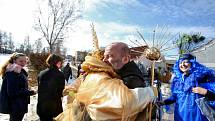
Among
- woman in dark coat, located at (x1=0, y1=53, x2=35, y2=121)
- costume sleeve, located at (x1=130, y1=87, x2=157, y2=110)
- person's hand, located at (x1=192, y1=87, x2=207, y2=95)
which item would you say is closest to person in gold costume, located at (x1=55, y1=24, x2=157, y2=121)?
costume sleeve, located at (x1=130, y1=87, x2=157, y2=110)

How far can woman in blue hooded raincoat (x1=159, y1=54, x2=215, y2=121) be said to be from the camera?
16.0 ft

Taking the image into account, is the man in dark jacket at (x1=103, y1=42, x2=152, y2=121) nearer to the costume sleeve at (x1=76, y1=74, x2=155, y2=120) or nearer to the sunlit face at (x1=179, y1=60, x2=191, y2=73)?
the costume sleeve at (x1=76, y1=74, x2=155, y2=120)

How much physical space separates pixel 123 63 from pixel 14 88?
295cm

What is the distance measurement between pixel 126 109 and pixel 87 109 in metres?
0.41

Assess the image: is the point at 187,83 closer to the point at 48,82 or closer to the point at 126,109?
the point at 48,82

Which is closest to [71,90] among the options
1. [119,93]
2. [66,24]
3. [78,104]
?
[78,104]

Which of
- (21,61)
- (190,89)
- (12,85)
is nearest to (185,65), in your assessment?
(190,89)

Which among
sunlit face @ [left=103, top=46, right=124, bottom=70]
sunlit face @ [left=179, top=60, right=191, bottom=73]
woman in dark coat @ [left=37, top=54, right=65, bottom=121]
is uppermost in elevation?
sunlit face @ [left=103, top=46, right=124, bottom=70]

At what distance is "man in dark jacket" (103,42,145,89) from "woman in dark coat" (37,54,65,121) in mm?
2918

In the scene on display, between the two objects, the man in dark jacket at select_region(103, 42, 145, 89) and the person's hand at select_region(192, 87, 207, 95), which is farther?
the person's hand at select_region(192, 87, 207, 95)

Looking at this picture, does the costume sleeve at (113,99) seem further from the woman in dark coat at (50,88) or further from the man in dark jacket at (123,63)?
the woman in dark coat at (50,88)

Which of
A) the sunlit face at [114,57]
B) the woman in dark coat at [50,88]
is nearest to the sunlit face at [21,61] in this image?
the woman in dark coat at [50,88]

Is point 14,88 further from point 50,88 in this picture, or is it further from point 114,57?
point 114,57

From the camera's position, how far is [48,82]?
224 inches
